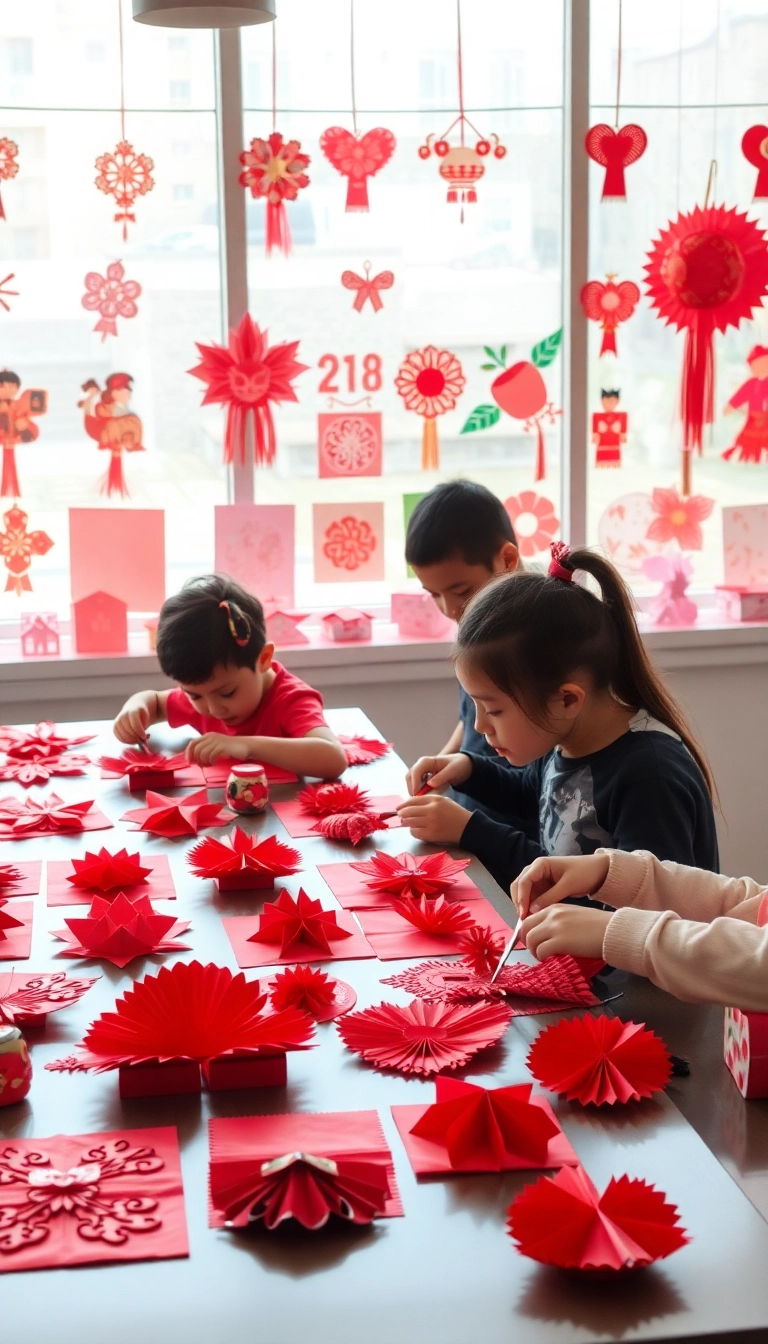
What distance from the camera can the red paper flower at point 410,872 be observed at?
5.23 ft

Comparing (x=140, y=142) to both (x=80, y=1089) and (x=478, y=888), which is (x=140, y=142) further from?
(x=80, y=1089)

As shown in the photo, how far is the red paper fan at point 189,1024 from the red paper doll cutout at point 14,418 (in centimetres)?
213

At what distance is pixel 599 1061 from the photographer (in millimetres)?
1111

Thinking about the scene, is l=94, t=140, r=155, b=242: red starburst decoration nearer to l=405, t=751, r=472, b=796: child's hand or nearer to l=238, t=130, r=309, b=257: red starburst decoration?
l=238, t=130, r=309, b=257: red starburst decoration

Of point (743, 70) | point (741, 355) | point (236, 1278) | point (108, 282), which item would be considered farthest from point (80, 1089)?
point (743, 70)

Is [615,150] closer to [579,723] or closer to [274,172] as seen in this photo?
[274,172]

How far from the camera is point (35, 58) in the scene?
3.01 m

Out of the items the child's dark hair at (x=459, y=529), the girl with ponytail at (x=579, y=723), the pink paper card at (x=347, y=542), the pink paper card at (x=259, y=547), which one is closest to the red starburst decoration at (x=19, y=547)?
the pink paper card at (x=259, y=547)

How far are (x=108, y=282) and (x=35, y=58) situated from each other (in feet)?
1.62

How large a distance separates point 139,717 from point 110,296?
1.16m

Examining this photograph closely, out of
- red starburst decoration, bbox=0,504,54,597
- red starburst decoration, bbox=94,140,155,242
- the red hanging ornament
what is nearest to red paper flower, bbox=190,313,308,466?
red starburst decoration, bbox=94,140,155,242

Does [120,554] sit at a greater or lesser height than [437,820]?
greater

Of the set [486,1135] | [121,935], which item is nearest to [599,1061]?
[486,1135]

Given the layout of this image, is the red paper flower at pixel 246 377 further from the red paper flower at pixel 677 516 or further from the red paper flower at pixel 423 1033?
the red paper flower at pixel 423 1033
